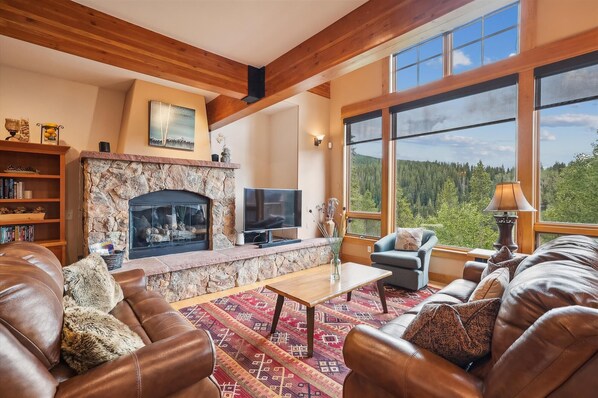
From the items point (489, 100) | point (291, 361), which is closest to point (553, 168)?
point (489, 100)

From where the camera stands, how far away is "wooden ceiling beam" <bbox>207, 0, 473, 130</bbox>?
6.39 ft

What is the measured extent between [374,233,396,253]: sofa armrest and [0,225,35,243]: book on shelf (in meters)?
4.49

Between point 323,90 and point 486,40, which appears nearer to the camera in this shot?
point 486,40

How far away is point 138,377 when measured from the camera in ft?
3.86

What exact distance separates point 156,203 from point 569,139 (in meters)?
5.22

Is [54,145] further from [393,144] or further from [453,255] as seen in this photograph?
[453,255]

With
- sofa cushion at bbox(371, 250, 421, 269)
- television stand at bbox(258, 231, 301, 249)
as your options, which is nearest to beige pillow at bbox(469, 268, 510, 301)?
sofa cushion at bbox(371, 250, 421, 269)

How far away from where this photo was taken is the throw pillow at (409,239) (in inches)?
160

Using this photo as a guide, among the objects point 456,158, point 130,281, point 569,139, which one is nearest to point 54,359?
point 130,281

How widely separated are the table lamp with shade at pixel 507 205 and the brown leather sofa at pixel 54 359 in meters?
Result: 3.04

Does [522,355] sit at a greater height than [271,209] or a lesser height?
lesser

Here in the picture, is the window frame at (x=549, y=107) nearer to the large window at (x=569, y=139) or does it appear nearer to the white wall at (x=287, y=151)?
the large window at (x=569, y=139)

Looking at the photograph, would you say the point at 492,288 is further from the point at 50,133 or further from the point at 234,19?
the point at 50,133

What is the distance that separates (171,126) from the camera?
13.9 feet
